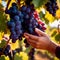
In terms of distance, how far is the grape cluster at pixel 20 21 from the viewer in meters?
1.79

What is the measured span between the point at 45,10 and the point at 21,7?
522 mm

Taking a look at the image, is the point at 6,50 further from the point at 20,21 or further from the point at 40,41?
the point at 20,21

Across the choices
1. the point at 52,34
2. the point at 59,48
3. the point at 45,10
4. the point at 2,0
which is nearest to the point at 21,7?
the point at 2,0

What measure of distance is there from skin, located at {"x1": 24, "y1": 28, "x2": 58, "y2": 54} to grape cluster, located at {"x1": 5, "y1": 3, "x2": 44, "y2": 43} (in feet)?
0.19

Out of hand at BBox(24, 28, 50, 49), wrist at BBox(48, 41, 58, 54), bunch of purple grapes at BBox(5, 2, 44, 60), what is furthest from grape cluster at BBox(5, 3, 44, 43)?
wrist at BBox(48, 41, 58, 54)

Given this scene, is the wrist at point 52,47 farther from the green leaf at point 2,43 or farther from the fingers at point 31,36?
the green leaf at point 2,43

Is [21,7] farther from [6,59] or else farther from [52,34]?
[52,34]

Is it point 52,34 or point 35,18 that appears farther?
point 52,34

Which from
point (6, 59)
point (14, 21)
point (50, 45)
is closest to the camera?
point (14, 21)

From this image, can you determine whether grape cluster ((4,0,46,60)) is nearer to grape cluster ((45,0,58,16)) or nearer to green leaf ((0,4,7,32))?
green leaf ((0,4,7,32))

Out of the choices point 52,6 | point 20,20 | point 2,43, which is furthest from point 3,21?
point 52,6

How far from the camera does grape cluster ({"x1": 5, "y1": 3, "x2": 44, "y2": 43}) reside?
1789 mm

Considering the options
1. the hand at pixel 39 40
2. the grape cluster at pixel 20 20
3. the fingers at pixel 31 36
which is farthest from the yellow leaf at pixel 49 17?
the grape cluster at pixel 20 20

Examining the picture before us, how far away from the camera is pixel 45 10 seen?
2389 millimetres
